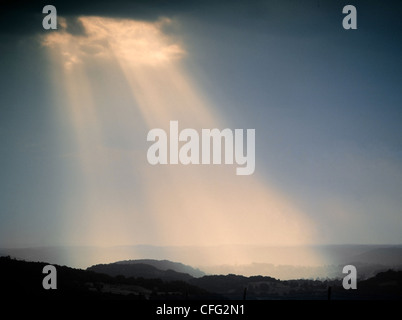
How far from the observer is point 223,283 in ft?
536

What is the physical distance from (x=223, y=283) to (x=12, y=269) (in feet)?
233

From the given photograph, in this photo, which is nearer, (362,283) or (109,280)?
(109,280)

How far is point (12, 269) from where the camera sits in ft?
391
